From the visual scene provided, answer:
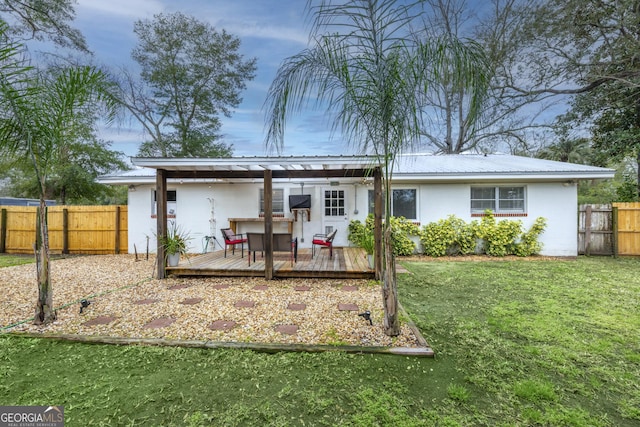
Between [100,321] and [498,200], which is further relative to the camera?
[498,200]

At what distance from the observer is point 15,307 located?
14.6ft

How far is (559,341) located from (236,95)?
18.5 meters

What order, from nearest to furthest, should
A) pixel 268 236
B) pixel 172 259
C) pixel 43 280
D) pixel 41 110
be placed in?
pixel 41 110
pixel 43 280
pixel 268 236
pixel 172 259

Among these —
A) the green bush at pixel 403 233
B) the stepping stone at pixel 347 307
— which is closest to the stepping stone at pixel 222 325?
the stepping stone at pixel 347 307

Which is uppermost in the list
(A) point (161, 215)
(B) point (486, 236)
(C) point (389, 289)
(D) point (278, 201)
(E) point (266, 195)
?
(D) point (278, 201)

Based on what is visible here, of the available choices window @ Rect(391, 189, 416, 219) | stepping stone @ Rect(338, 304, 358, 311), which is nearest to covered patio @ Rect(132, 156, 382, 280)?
stepping stone @ Rect(338, 304, 358, 311)

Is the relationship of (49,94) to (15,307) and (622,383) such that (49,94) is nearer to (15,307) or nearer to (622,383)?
(15,307)

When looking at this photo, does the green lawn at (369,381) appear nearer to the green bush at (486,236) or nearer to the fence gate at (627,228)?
the green bush at (486,236)

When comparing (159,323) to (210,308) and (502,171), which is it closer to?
(210,308)

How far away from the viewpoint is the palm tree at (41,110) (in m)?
3.40

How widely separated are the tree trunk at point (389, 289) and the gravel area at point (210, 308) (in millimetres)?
126

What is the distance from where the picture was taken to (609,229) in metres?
9.30

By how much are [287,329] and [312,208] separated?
6.64m

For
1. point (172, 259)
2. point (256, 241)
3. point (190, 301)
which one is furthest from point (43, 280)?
point (256, 241)
